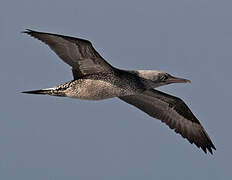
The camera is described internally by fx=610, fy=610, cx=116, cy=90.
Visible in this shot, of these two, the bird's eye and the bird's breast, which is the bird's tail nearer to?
the bird's breast

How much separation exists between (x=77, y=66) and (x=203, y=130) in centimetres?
509

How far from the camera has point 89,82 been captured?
15.7 meters

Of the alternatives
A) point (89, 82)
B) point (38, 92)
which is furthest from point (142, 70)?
point (38, 92)

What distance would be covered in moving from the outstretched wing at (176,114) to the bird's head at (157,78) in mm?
1511

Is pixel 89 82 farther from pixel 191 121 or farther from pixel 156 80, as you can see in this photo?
pixel 191 121

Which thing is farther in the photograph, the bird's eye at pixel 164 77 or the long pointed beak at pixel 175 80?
the long pointed beak at pixel 175 80

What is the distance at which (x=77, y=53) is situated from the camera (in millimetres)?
14992

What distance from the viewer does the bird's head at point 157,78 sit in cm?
1631

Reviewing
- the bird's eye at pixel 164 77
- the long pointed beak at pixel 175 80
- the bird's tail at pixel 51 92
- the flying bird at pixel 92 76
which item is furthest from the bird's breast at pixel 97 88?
the long pointed beak at pixel 175 80

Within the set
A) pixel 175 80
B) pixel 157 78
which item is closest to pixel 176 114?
pixel 175 80

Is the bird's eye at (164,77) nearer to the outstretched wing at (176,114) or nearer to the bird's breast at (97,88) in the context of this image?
the bird's breast at (97,88)

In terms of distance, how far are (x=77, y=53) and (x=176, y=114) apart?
483 centimetres

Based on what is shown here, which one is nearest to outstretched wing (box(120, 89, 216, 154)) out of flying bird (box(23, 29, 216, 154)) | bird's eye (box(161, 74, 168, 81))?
flying bird (box(23, 29, 216, 154))

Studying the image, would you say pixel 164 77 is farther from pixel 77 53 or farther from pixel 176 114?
pixel 77 53
